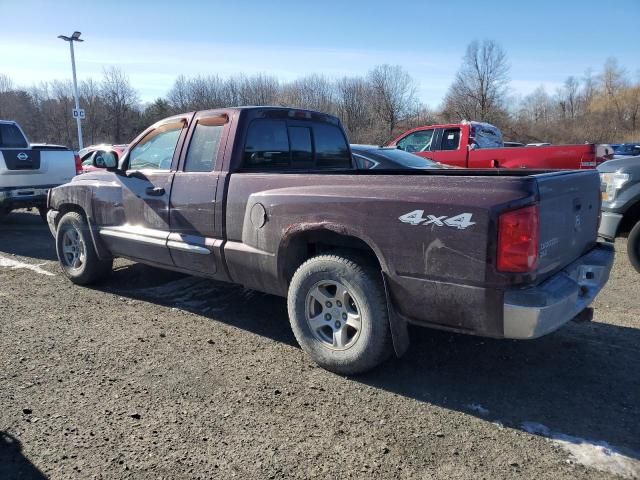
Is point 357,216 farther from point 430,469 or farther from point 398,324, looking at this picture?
point 430,469

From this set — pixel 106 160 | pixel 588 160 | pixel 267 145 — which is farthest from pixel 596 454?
pixel 588 160

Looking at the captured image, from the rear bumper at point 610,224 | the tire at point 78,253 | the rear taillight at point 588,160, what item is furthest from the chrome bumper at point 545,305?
the rear taillight at point 588,160

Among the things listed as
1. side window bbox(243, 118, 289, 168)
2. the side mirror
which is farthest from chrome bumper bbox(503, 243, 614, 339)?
the side mirror

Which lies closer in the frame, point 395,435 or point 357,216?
point 395,435

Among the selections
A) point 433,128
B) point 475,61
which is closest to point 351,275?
point 433,128

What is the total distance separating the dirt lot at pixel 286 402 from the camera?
8.40ft

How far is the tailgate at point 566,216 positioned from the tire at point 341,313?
3.45 ft

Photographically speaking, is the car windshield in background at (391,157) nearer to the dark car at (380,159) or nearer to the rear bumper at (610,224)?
the dark car at (380,159)

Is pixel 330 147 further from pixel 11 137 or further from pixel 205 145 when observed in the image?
pixel 11 137

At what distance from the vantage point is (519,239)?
2680 mm

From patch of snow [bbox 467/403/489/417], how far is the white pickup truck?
8.72 metres

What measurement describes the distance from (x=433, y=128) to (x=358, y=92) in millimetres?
44937

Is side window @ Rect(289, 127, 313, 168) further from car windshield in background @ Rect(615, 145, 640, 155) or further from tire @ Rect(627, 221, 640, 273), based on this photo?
Result: car windshield in background @ Rect(615, 145, 640, 155)

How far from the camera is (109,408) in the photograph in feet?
10.2
